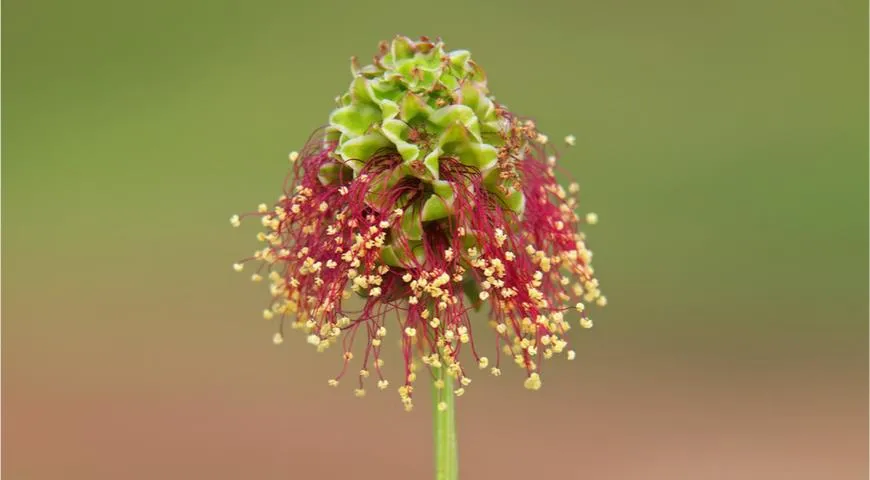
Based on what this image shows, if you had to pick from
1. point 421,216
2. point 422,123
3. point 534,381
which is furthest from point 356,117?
point 534,381

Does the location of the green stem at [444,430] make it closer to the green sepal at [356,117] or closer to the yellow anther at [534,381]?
the yellow anther at [534,381]

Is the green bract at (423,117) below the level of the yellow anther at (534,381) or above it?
above

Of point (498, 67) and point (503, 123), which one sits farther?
point (498, 67)

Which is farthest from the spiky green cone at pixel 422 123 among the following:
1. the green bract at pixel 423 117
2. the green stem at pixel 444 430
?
the green stem at pixel 444 430

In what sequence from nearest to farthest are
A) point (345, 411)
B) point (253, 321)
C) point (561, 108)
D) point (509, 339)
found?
point (509, 339) → point (345, 411) → point (253, 321) → point (561, 108)

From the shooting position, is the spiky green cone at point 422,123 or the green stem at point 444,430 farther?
the green stem at point 444,430

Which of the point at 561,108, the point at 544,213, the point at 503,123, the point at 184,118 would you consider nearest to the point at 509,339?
the point at 544,213

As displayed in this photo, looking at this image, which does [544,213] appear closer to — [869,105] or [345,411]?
[345,411]

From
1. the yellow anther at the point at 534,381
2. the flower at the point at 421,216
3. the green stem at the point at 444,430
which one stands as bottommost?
the green stem at the point at 444,430
